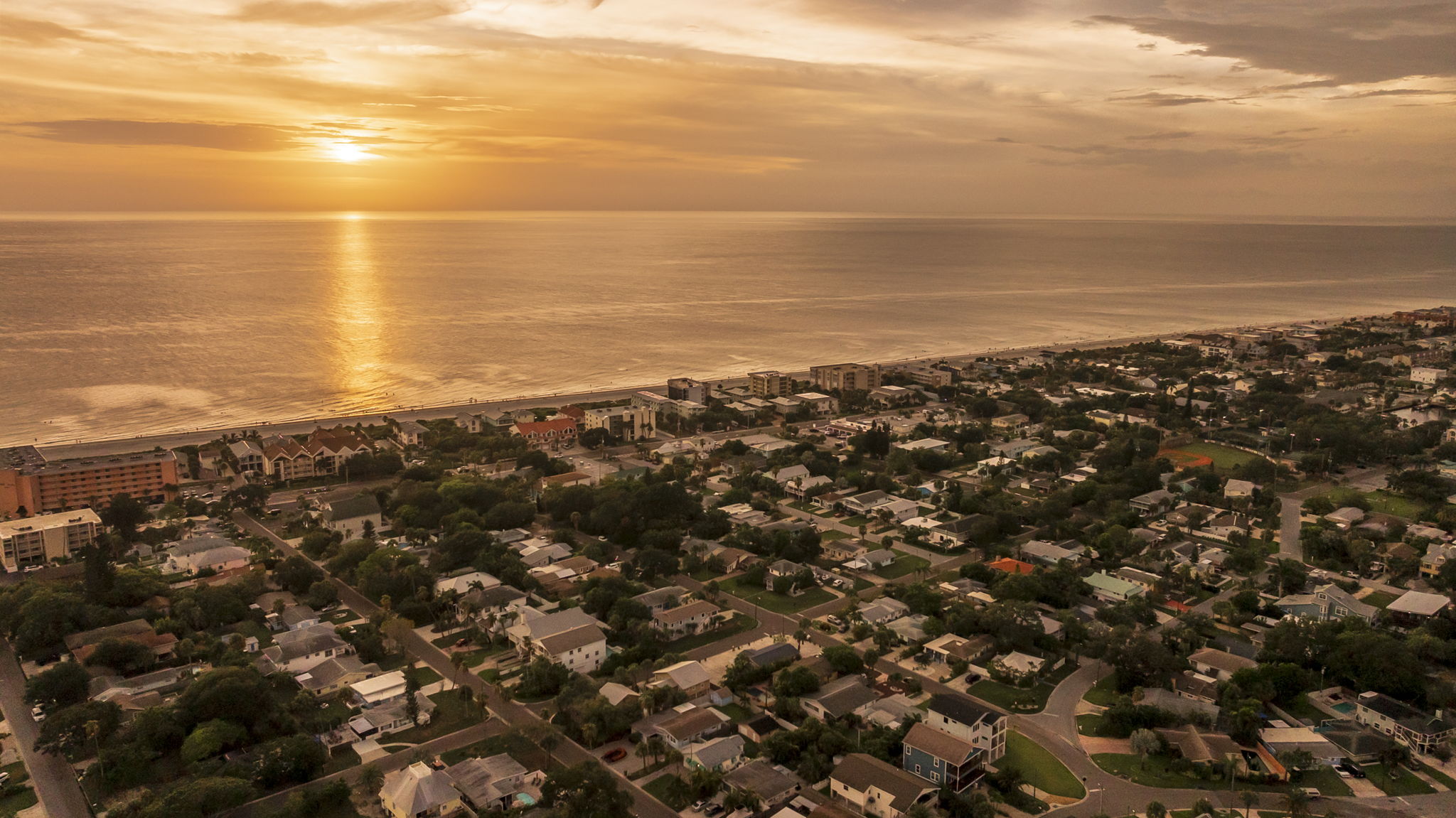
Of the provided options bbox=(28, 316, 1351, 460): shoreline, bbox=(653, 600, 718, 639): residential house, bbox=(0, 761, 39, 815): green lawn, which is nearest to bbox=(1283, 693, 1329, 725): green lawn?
bbox=(653, 600, 718, 639): residential house

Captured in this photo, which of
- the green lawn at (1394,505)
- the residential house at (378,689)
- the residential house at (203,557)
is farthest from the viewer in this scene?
the green lawn at (1394,505)

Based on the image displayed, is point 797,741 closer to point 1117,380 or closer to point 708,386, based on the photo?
point 708,386

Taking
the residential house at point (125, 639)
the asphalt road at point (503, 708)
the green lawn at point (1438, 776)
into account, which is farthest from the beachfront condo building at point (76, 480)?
the green lawn at point (1438, 776)

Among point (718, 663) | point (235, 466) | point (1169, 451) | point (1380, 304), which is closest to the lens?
point (718, 663)

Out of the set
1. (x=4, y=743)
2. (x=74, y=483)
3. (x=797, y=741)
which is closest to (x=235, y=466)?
(x=74, y=483)

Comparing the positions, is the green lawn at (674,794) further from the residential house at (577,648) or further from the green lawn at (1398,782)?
the green lawn at (1398,782)

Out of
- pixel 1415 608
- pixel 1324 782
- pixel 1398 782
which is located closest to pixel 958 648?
pixel 1324 782
